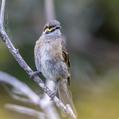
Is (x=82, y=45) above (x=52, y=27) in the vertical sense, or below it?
above

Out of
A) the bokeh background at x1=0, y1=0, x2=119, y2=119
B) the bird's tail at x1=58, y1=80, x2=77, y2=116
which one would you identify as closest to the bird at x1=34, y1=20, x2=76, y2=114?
the bird's tail at x1=58, y1=80, x2=77, y2=116

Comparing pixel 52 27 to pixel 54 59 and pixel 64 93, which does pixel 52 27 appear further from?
pixel 64 93

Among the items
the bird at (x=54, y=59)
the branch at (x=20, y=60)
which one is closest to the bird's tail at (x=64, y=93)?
the bird at (x=54, y=59)

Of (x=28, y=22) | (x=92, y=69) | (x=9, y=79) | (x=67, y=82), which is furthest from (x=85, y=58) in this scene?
(x=67, y=82)

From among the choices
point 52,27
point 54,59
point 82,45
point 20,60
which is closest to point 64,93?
point 54,59

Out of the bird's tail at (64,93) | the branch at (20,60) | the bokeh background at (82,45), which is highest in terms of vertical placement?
the bokeh background at (82,45)

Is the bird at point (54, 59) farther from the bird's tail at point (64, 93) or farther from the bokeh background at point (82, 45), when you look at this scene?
the bokeh background at point (82, 45)
